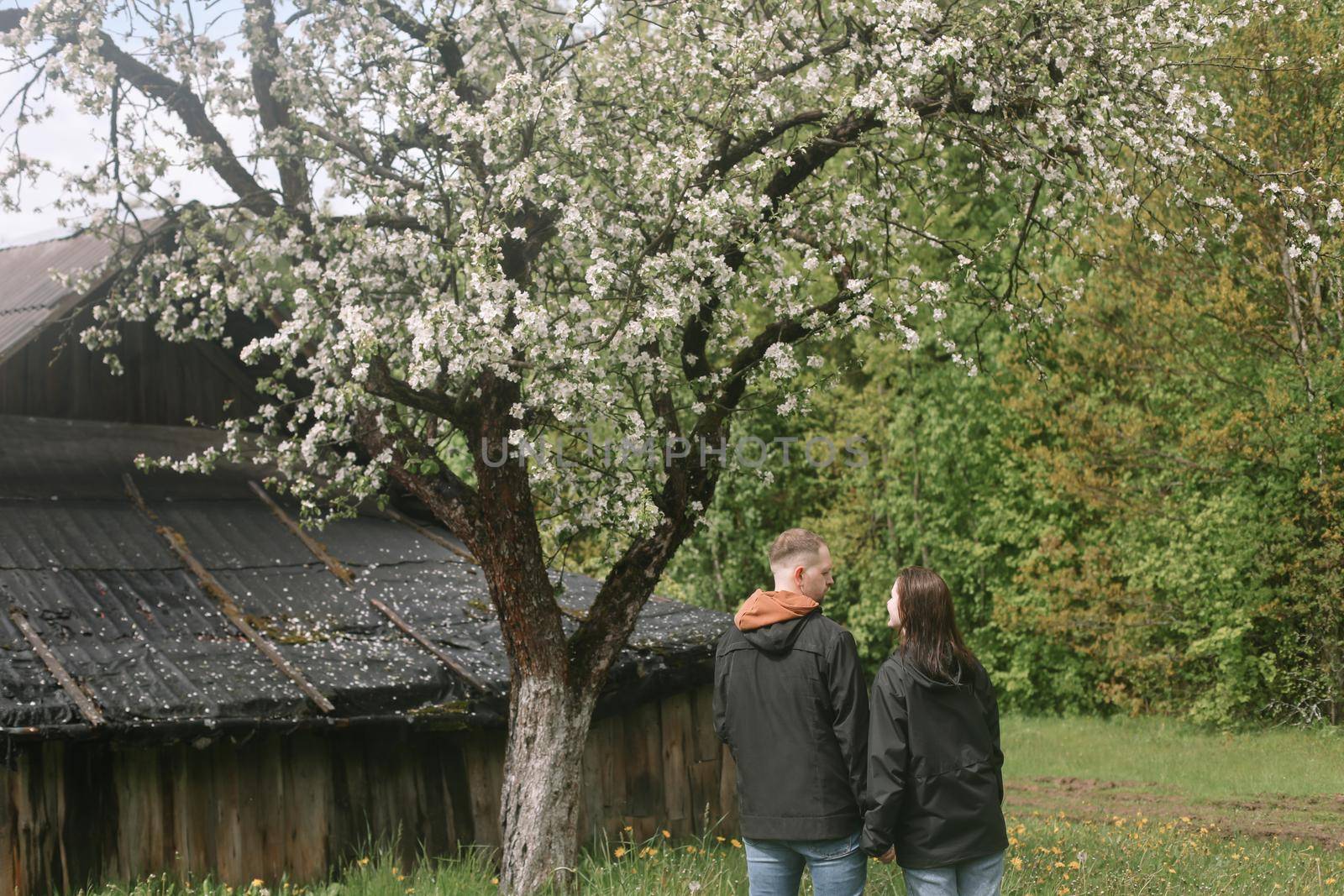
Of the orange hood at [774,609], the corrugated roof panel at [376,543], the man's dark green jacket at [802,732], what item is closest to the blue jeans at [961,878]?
the man's dark green jacket at [802,732]

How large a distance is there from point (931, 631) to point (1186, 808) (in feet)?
32.9

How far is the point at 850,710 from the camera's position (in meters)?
4.72

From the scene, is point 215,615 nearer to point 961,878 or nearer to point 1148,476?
point 961,878

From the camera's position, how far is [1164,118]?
24.5ft

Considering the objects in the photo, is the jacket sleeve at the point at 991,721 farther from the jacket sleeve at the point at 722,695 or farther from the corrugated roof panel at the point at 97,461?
the corrugated roof panel at the point at 97,461

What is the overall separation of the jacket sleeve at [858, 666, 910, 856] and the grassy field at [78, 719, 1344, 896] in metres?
2.36

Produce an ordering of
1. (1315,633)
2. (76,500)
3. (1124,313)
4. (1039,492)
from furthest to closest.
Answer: (1039,492)
(1124,313)
(1315,633)
(76,500)

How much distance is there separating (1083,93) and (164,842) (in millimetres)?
7638

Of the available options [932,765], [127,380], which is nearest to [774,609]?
[932,765]

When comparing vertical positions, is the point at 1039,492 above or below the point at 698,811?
above

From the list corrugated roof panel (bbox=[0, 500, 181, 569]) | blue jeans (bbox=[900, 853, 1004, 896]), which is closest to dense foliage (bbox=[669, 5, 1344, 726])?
corrugated roof panel (bbox=[0, 500, 181, 569])

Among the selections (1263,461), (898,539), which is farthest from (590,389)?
(898,539)

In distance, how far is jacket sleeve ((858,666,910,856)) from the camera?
4512 millimetres

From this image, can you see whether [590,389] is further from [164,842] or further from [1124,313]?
[1124,313]
